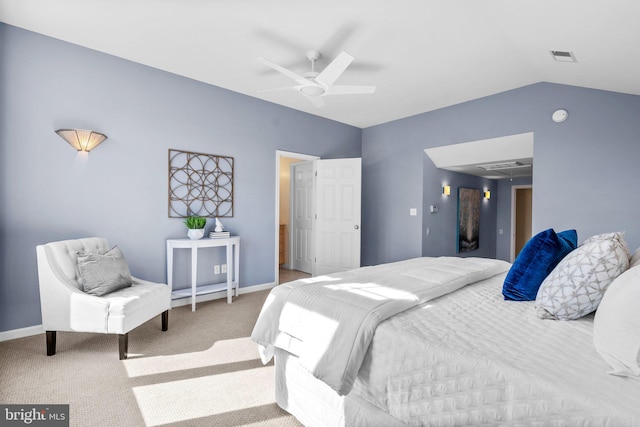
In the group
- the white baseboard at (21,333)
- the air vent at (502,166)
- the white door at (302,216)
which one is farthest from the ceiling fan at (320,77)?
the white baseboard at (21,333)

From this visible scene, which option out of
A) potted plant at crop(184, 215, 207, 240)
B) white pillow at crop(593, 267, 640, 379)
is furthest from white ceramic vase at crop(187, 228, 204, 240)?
white pillow at crop(593, 267, 640, 379)

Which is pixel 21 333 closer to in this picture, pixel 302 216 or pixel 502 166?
pixel 302 216

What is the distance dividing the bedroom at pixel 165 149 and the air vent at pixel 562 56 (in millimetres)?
480

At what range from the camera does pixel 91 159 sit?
3184 mm

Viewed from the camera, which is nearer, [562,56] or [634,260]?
A: [634,260]

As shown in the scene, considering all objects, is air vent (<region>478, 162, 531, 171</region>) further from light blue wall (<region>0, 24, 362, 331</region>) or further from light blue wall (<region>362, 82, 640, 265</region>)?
light blue wall (<region>0, 24, 362, 331</region>)

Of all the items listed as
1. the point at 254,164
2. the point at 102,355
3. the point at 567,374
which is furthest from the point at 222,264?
the point at 567,374

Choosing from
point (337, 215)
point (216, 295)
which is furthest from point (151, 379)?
point (337, 215)

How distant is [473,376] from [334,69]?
8.10ft

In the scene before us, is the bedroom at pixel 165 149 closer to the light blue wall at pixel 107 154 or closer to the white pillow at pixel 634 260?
the light blue wall at pixel 107 154

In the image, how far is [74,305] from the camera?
237 cm

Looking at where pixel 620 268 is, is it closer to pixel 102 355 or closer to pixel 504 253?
pixel 102 355

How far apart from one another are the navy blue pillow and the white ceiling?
1.50m

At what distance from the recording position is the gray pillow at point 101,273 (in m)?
2.52
